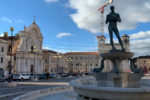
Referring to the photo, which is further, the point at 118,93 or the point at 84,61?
the point at 84,61

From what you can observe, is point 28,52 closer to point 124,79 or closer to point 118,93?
point 124,79

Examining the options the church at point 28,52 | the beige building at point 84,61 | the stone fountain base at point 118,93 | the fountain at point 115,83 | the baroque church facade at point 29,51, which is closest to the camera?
the stone fountain base at point 118,93

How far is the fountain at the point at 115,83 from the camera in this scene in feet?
19.3

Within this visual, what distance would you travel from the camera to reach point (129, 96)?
5898 mm

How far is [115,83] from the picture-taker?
30.9ft

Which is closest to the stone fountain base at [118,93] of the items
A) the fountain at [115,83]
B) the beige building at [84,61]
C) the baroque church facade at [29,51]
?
the fountain at [115,83]

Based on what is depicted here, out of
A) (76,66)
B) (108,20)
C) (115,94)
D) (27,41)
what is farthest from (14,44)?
(115,94)

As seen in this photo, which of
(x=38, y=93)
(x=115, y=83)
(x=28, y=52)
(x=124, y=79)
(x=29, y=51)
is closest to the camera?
(x=124, y=79)

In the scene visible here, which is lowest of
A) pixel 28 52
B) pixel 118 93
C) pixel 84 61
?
pixel 118 93

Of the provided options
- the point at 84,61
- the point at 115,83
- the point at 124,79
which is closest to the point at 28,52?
the point at 115,83

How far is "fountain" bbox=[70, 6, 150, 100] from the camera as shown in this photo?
5.88 meters

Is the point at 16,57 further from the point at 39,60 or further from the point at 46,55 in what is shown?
the point at 46,55

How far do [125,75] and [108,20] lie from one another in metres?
4.18

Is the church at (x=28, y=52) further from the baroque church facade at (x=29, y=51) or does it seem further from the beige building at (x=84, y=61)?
the beige building at (x=84, y=61)
